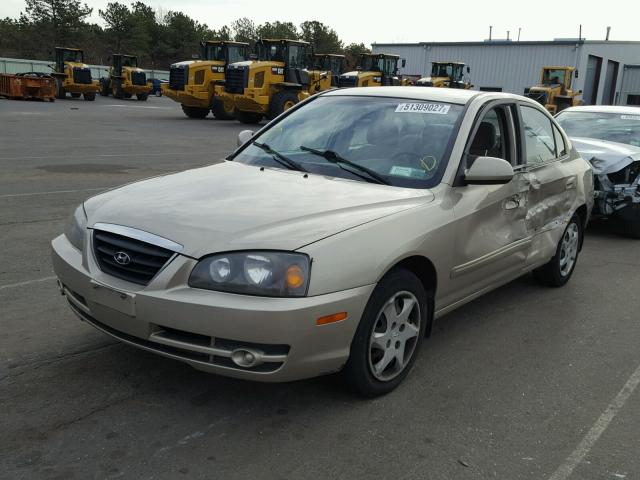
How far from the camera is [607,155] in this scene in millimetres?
7520

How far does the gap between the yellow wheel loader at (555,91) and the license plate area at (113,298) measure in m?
28.5

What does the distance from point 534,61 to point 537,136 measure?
43.9m

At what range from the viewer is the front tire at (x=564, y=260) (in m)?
5.31

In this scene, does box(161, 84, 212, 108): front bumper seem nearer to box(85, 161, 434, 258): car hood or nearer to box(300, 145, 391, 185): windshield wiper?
box(300, 145, 391, 185): windshield wiper

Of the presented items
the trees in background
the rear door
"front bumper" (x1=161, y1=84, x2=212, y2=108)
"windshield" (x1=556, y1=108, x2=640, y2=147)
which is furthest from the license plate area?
the trees in background

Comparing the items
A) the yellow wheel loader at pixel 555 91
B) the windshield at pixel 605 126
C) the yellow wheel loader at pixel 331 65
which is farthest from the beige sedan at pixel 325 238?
the yellow wheel loader at pixel 555 91

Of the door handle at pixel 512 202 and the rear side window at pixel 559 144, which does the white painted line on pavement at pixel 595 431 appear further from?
the rear side window at pixel 559 144

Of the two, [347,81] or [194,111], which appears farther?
[347,81]

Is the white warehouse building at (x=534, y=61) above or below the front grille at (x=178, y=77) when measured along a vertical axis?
above

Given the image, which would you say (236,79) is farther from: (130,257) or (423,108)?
(130,257)

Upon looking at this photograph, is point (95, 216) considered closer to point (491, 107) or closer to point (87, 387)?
point (87, 387)

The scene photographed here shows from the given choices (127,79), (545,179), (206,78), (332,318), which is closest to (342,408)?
(332,318)

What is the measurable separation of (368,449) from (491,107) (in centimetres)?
250

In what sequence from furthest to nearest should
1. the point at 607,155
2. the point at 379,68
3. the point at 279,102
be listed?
the point at 379,68
the point at 279,102
the point at 607,155
